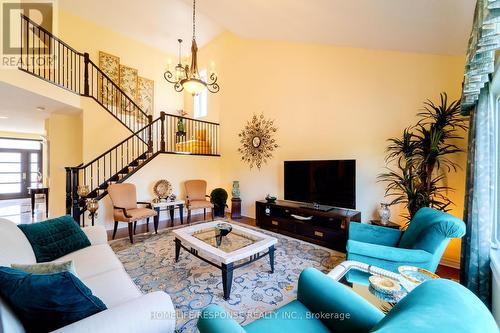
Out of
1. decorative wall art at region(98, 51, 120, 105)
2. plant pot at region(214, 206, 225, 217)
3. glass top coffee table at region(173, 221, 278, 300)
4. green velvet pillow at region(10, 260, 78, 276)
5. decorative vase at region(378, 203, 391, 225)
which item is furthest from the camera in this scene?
decorative wall art at region(98, 51, 120, 105)

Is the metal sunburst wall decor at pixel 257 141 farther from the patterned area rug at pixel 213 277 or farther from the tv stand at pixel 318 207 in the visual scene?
the patterned area rug at pixel 213 277

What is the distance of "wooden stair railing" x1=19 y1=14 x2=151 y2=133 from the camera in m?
3.77

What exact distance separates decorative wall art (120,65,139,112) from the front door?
547 centimetres

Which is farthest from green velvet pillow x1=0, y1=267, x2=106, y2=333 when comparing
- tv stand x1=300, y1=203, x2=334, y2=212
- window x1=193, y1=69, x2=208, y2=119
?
window x1=193, y1=69, x2=208, y2=119

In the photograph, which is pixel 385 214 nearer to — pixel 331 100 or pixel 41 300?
pixel 331 100

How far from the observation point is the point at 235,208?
5094mm

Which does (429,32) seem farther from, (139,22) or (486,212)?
(139,22)

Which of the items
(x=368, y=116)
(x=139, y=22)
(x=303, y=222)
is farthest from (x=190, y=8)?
(x=303, y=222)

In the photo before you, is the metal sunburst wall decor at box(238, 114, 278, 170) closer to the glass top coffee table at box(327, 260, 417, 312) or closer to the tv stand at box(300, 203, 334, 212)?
the tv stand at box(300, 203, 334, 212)

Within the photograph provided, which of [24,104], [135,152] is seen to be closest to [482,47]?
[135,152]

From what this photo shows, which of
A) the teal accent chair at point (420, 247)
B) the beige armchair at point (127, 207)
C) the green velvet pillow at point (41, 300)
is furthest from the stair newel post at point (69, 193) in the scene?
the teal accent chair at point (420, 247)

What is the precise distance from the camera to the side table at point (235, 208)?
5080mm

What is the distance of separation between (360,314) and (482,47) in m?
1.86

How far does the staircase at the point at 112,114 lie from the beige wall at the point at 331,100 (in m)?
1.40
